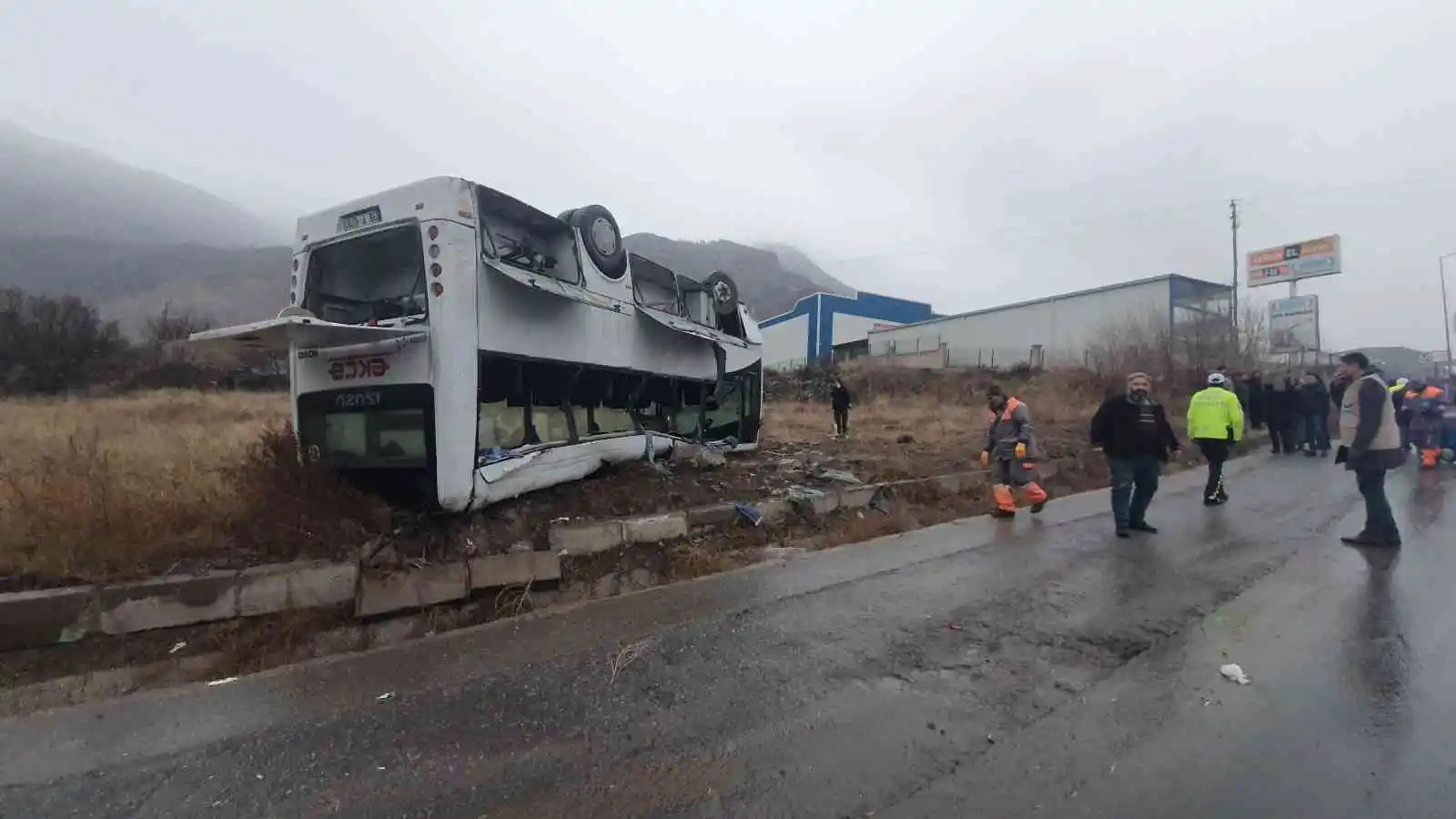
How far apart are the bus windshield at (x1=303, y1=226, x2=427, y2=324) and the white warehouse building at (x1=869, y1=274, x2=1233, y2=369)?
1252 inches

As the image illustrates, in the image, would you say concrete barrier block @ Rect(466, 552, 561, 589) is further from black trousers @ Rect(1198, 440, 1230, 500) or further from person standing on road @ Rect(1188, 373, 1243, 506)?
black trousers @ Rect(1198, 440, 1230, 500)

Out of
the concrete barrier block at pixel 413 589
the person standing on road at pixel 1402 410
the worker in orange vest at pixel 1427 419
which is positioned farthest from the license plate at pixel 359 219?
the worker in orange vest at pixel 1427 419

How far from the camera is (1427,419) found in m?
11.3

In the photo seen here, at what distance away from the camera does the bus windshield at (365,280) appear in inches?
225

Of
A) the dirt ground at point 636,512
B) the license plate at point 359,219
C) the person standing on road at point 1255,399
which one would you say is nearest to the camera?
the dirt ground at point 636,512

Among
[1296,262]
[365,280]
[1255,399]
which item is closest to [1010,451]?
[365,280]

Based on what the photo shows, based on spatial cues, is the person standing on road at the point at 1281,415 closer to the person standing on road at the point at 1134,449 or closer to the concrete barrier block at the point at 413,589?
the person standing on road at the point at 1134,449

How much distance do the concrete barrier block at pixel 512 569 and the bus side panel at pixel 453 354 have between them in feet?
2.12

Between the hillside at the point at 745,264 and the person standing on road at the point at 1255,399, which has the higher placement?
the hillside at the point at 745,264

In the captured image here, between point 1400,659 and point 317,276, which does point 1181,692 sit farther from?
point 317,276

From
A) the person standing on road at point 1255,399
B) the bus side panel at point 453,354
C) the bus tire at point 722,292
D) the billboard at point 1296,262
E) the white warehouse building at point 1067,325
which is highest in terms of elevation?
the billboard at point 1296,262

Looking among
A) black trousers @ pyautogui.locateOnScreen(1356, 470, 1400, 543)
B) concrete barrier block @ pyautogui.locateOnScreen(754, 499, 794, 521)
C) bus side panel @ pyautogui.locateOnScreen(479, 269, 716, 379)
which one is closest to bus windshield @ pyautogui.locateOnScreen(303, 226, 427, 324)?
bus side panel @ pyautogui.locateOnScreen(479, 269, 716, 379)

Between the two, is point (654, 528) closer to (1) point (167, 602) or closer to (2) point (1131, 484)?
(1) point (167, 602)

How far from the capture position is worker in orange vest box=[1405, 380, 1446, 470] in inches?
444
